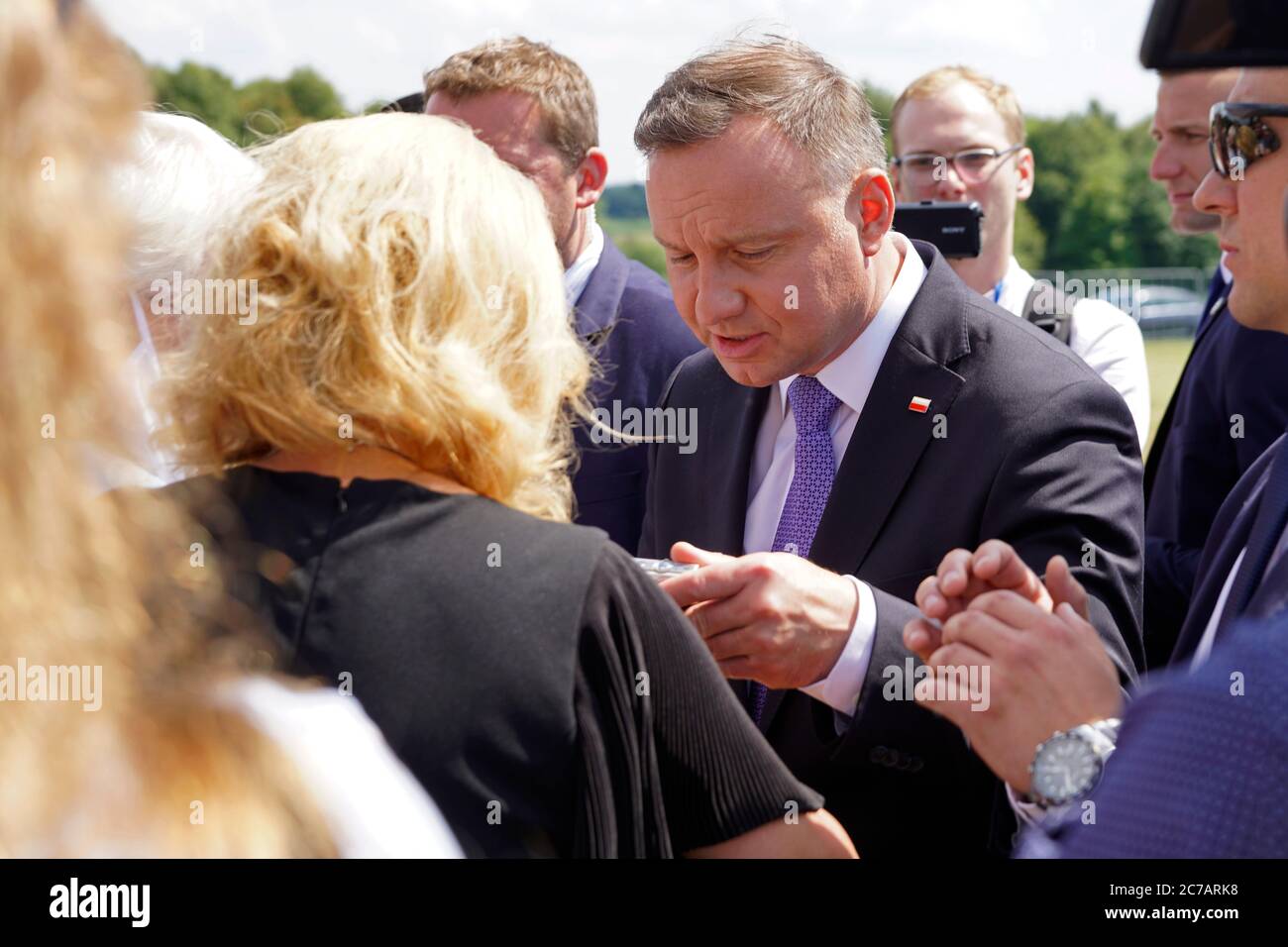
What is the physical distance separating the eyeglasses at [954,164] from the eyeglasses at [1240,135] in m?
3.00

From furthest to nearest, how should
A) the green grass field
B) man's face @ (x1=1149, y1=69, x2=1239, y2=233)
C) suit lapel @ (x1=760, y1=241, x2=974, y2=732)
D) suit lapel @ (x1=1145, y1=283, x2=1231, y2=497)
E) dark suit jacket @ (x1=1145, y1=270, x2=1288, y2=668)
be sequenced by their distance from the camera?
1. the green grass field
2. man's face @ (x1=1149, y1=69, x2=1239, y2=233)
3. suit lapel @ (x1=1145, y1=283, x2=1231, y2=497)
4. dark suit jacket @ (x1=1145, y1=270, x2=1288, y2=668)
5. suit lapel @ (x1=760, y1=241, x2=974, y2=732)

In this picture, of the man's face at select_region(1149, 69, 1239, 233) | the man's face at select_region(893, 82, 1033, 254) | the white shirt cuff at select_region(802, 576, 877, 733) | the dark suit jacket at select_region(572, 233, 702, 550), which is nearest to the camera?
the white shirt cuff at select_region(802, 576, 877, 733)

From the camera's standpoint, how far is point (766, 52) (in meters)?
3.11

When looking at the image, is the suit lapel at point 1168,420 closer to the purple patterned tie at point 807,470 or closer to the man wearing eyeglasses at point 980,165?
the man wearing eyeglasses at point 980,165

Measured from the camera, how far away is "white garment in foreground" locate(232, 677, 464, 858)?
41.1 inches

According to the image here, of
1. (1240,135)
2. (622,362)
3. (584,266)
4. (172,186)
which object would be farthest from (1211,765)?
(584,266)

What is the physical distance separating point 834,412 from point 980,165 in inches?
107

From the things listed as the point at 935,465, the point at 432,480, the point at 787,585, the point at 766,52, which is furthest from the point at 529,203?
the point at 766,52

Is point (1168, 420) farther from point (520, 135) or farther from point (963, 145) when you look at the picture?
point (520, 135)

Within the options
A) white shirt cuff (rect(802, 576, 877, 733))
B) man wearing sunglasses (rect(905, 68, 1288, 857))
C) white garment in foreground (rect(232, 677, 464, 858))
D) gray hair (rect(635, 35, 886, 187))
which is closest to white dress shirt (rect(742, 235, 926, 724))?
gray hair (rect(635, 35, 886, 187))

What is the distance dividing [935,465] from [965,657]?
855mm

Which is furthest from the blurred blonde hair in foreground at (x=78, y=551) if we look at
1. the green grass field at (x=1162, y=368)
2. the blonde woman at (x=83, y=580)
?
the green grass field at (x=1162, y=368)

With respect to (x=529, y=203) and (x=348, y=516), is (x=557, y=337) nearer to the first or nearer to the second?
(x=529, y=203)

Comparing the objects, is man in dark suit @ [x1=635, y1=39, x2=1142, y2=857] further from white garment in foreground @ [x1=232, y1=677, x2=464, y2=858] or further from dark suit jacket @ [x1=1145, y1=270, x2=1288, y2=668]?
white garment in foreground @ [x1=232, y1=677, x2=464, y2=858]
